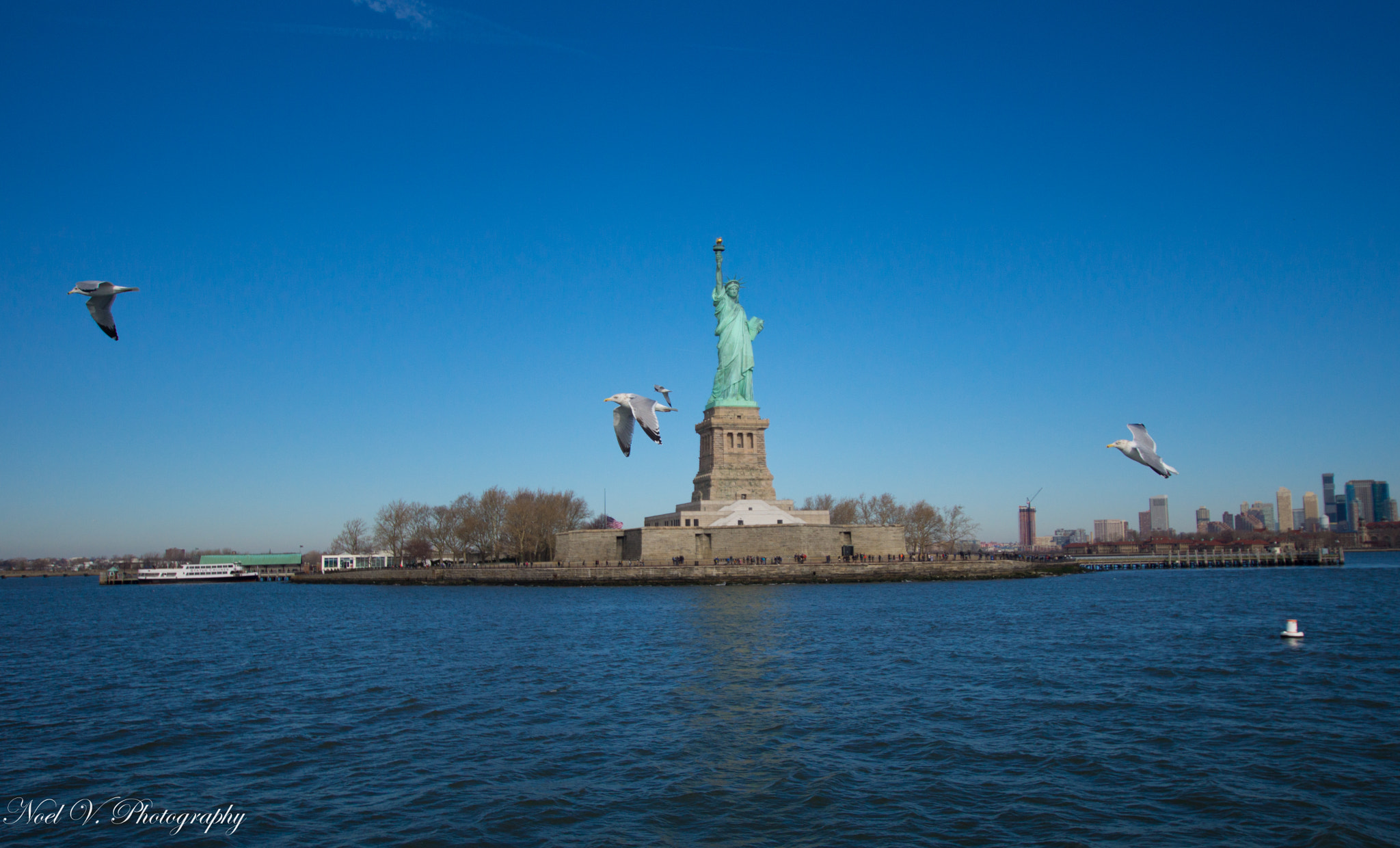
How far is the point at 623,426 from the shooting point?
15.2 meters

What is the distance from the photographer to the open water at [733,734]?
34.4 feet

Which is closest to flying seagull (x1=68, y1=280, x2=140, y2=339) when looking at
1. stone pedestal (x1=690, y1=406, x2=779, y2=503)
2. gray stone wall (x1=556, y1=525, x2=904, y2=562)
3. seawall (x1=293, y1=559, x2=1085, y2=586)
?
seawall (x1=293, y1=559, x2=1085, y2=586)

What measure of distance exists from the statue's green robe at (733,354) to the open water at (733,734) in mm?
35997

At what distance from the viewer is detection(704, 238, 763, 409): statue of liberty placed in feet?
216

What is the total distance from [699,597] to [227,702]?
26.8m

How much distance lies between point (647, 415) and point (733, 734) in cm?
503

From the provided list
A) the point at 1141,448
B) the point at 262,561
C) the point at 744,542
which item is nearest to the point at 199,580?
the point at 262,561

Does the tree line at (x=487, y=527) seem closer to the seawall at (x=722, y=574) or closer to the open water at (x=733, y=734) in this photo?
the seawall at (x=722, y=574)

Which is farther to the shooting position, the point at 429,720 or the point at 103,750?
the point at 429,720

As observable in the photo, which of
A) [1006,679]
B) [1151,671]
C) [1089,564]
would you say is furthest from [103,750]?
[1089,564]

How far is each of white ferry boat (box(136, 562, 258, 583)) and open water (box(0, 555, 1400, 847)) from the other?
74.7 meters

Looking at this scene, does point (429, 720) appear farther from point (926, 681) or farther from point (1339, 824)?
point (1339, 824)

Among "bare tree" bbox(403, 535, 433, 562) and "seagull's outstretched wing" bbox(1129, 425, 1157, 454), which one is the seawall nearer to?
"bare tree" bbox(403, 535, 433, 562)

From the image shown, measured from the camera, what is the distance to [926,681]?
1875 cm
